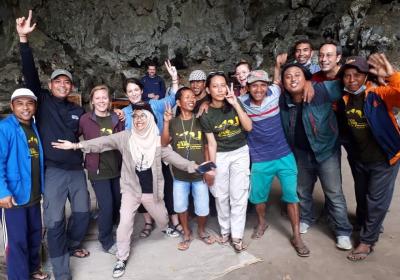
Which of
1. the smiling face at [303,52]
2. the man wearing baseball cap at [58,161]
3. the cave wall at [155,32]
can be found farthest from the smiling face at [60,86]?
the cave wall at [155,32]

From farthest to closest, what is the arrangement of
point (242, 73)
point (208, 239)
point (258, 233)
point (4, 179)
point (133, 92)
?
1. point (242, 73)
2. point (258, 233)
3. point (208, 239)
4. point (133, 92)
5. point (4, 179)

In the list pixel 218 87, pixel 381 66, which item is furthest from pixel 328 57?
pixel 218 87

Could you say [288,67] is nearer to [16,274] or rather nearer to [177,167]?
[177,167]

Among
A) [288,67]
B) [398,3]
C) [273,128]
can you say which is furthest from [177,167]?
[398,3]

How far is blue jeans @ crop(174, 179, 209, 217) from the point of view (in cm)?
334

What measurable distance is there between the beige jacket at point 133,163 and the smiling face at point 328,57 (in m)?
1.86

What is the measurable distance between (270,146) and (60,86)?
2.21 m

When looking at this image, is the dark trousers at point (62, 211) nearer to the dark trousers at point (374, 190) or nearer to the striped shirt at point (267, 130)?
the striped shirt at point (267, 130)

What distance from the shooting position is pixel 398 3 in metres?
11.9

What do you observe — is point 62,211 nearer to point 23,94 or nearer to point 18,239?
point 18,239

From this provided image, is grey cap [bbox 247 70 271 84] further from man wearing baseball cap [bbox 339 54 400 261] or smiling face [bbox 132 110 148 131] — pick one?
smiling face [bbox 132 110 148 131]

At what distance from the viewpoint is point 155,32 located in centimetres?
1526

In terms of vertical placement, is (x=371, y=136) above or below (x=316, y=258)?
above

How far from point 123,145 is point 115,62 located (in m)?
12.8
